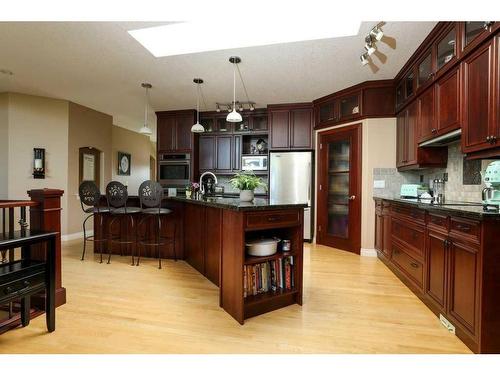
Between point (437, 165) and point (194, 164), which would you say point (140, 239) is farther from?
point (437, 165)

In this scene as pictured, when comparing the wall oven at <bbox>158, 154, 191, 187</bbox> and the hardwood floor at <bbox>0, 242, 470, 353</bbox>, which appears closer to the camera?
the hardwood floor at <bbox>0, 242, 470, 353</bbox>

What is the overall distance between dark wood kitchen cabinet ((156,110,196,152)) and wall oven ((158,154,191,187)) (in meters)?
0.17

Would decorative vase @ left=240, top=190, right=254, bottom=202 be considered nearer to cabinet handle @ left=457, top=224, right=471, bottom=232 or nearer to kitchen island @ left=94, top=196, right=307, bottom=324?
kitchen island @ left=94, top=196, right=307, bottom=324

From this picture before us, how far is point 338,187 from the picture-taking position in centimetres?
455

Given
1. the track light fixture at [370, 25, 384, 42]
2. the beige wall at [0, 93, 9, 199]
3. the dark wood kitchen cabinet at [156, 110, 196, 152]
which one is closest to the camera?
the track light fixture at [370, 25, 384, 42]

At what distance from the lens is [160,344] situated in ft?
5.70

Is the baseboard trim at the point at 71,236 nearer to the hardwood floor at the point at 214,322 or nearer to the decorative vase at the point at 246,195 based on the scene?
the hardwood floor at the point at 214,322

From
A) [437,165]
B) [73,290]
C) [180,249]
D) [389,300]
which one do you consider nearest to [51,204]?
[73,290]

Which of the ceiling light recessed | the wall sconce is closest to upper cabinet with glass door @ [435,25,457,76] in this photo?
the ceiling light recessed

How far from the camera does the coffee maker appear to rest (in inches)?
74.2

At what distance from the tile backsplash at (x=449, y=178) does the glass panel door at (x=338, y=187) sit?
542 millimetres

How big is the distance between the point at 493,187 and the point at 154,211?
3430 mm

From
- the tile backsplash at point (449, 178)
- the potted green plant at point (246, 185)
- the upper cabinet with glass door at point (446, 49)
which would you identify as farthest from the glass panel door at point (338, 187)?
the potted green plant at point (246, 185)

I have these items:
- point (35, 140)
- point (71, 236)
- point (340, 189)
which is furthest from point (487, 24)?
point (71, 236)
